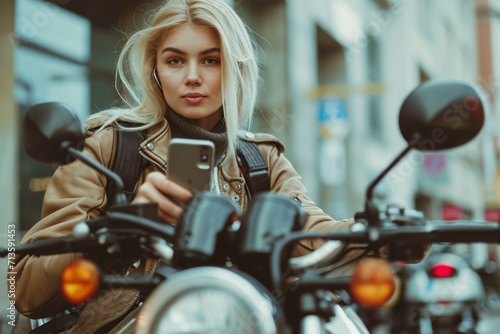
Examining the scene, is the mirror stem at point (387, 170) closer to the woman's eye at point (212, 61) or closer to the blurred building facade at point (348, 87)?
the woman's eye at point (212, 61)

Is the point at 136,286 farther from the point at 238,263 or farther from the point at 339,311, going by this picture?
the point at 339,311

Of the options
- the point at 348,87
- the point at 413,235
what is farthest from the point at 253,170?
the point at 348,87

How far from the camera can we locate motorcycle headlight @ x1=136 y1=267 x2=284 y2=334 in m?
1.31

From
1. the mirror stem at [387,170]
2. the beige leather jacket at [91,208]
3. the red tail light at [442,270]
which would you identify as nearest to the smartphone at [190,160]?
the beige leather jacket at [91,208]

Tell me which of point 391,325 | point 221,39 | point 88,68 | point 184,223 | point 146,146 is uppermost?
point 88,68

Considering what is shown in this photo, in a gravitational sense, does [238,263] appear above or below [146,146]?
below

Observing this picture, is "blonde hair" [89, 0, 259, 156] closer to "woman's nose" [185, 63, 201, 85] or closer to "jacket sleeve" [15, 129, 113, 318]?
"woman's nose" [185, 63, 201, 85]

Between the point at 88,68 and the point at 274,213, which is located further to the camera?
the point at 88,68

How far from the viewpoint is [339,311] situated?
2045mm

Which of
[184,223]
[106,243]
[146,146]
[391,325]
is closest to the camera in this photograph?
[184,223]

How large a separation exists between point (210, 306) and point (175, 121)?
1303 millimetres

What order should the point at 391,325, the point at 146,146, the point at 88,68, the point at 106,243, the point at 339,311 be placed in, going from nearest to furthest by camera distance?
the point at 106,243 → the point at 339,311 → the point at 146,146 → the point at 391,325 → the point at 88,68

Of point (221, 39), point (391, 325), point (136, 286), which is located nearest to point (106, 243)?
point (136, 286)

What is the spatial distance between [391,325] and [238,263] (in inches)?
246
